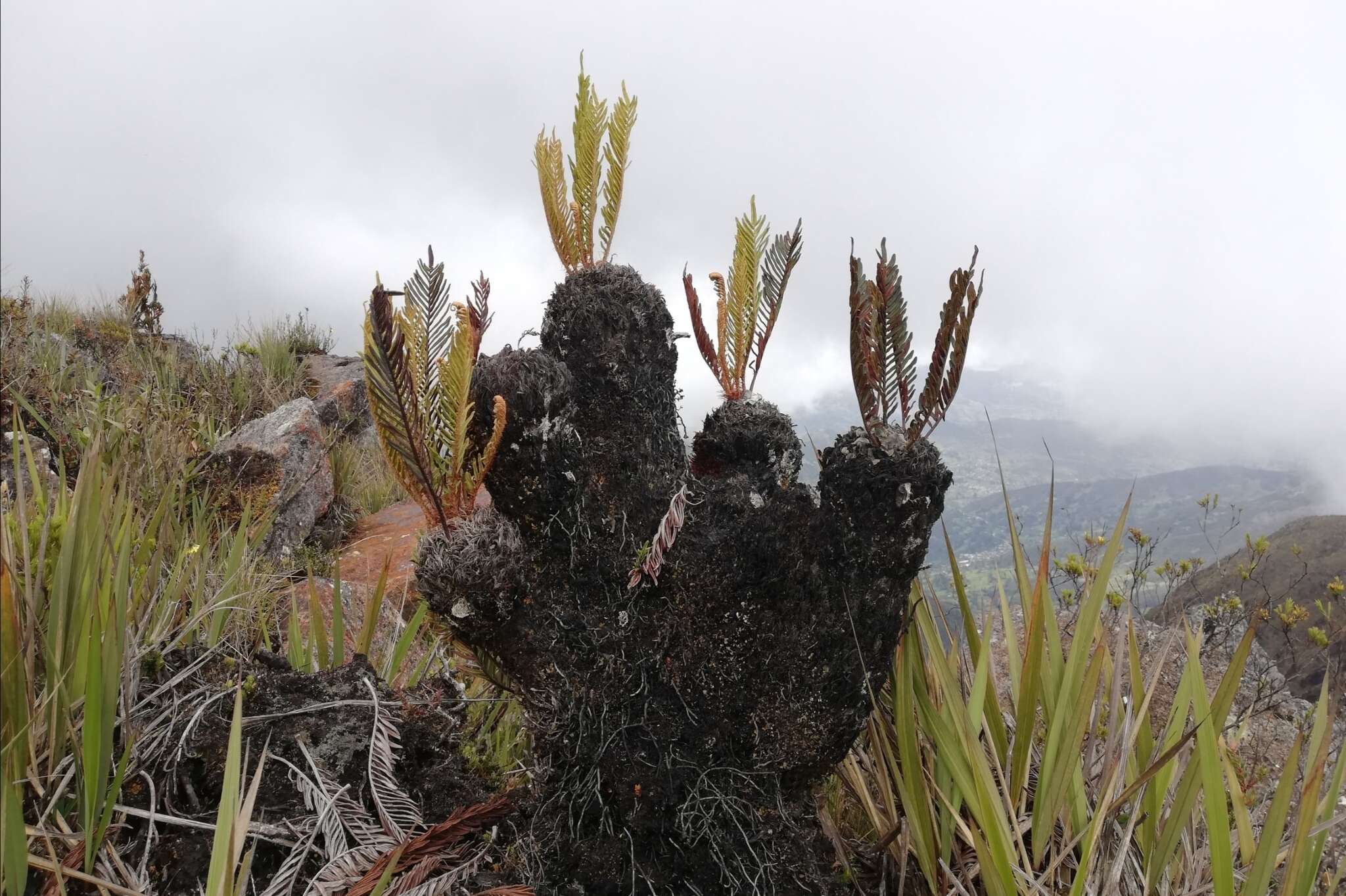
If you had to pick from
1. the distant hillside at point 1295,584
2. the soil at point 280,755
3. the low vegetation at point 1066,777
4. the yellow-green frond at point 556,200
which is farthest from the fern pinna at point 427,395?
the distant hillside at point 1295,584

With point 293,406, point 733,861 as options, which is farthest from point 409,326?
point 293,406

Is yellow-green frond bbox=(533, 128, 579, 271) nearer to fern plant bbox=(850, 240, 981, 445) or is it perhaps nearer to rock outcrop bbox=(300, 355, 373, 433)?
fern plant bbox=(850, 240, 981, 445)

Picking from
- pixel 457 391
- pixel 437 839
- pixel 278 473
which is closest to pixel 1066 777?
pixel 437 839

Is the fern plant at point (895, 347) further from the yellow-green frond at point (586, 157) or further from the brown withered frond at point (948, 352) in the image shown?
the yellow-green frond at point (586, 157)

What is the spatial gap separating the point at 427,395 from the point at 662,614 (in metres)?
0.69

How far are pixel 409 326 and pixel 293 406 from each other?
496 centimetres

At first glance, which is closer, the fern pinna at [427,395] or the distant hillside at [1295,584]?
the fern pinna at [427,395]

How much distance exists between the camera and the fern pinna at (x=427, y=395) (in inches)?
51.2

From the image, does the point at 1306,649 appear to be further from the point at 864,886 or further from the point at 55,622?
the point at 55,622

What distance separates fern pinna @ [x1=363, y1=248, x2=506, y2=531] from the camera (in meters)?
1.30

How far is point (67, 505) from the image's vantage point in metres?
1.73

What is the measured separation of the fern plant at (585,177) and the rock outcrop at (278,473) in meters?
3.72

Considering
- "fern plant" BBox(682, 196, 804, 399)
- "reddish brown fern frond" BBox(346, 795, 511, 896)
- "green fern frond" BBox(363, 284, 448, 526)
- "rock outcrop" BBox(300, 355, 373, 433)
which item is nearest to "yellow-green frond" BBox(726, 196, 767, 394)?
"fern plant" BBox(682, 196, 804, 399)

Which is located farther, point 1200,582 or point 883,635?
point 1200,582
